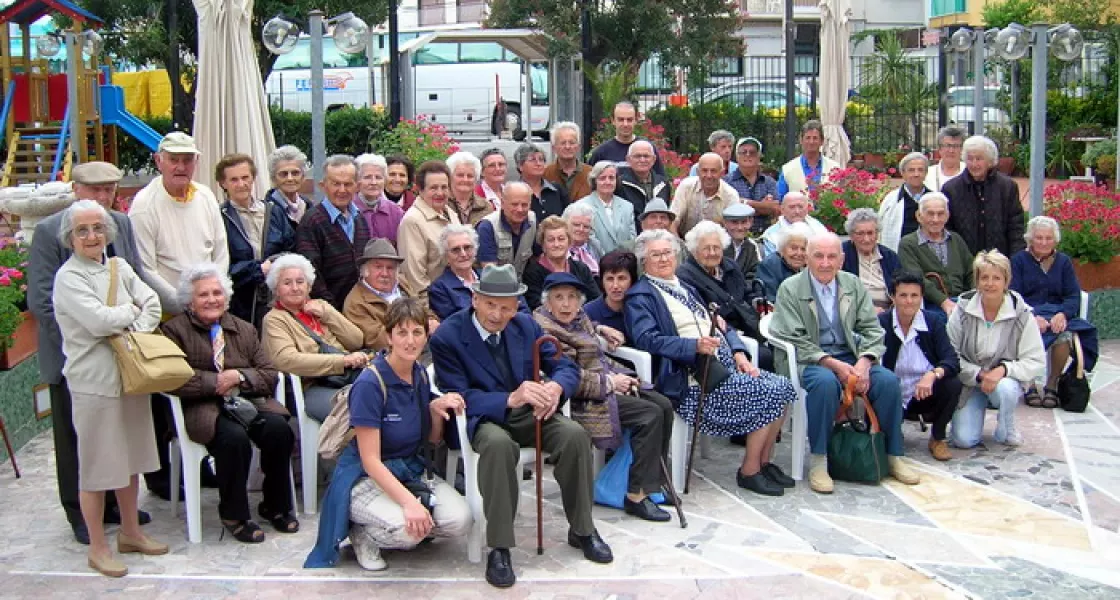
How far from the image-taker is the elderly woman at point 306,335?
6.02 m

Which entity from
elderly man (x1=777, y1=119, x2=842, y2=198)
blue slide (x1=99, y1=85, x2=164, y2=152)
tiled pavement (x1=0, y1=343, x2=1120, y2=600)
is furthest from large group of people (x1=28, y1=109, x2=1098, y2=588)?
blue slide (x1=99, y1=85, x2=164, y2=152)

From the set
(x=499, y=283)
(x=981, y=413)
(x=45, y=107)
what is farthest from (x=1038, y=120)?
(x=45, y=107)

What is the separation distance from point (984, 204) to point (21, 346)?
628cm

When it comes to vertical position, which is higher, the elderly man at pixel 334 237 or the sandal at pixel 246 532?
the elderly man at pixel 334 237

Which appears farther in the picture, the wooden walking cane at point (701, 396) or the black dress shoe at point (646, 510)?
the wooden walking cane at point (701, 396)

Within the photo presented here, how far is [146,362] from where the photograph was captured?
517cm

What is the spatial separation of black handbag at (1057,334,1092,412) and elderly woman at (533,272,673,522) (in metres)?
3.34

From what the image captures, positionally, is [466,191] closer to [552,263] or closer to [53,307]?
[552,263]

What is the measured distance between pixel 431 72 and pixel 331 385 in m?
21.0

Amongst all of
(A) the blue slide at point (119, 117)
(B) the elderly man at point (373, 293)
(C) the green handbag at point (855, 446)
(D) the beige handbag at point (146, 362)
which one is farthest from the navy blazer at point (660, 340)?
(A) the blue slide at point (119, 117)

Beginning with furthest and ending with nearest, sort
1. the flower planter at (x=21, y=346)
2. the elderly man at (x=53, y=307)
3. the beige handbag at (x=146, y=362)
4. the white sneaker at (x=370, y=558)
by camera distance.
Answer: the flower planter at (x=21, y=346) → the elderly man at (x=53, y=307) → the white sneaker at (x=370, y=558) → the beige handbag at (x=146, y=362)

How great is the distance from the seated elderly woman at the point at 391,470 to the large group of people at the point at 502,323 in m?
0.01

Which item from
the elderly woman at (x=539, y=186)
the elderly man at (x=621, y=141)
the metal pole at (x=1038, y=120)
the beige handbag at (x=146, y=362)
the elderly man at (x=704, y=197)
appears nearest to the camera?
the beige handbag at (x=146, y=362)

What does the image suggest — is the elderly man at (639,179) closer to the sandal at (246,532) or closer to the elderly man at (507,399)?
the elderly man at (507,399)
